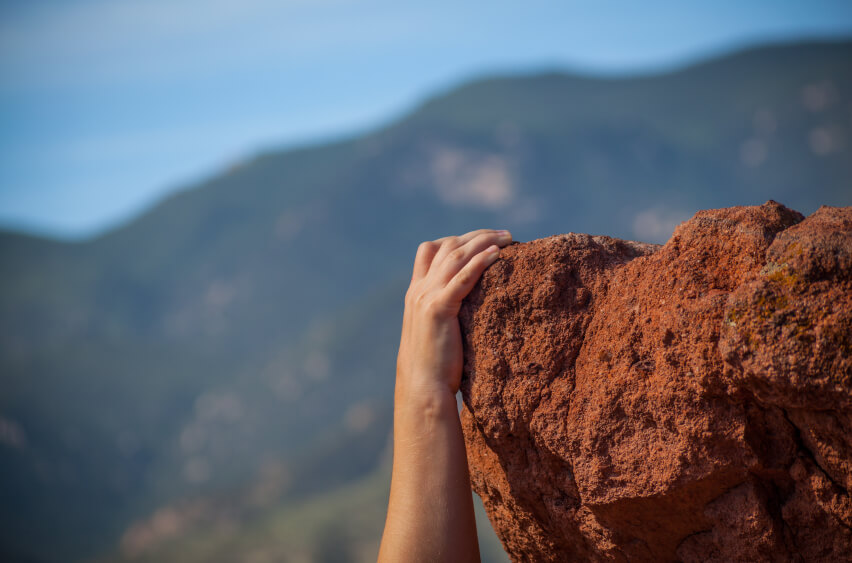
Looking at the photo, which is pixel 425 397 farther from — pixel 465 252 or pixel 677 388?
pixel 677 388

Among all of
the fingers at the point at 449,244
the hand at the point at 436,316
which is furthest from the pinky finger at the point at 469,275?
the fingers at the point at 449,244

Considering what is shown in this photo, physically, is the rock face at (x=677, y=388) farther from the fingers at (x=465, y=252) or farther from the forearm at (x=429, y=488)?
the forearm at (x=429, y=488)

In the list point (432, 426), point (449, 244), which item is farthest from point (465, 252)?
point (432, 426)

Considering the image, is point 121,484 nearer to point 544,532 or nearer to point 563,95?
point 544,532

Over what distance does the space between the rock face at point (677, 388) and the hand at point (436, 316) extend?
9 centimetres

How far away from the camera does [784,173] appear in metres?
71.6

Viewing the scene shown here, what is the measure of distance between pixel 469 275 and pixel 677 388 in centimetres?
89

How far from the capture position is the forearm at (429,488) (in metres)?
2.27

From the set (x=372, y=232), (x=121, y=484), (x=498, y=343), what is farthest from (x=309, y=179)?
(x=498, y=343)

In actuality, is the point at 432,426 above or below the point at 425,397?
below

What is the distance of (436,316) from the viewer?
256cm

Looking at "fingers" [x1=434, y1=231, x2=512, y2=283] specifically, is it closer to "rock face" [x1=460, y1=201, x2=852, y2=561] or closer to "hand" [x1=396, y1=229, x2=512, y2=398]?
"hand" [x1=396, y1=229, x2=512, y2=398]

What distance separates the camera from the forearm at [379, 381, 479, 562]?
7.43 ft

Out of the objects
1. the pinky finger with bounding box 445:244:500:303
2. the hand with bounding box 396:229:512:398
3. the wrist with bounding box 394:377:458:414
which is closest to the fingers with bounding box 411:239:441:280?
the hand with bounding box 396:229:512:398
